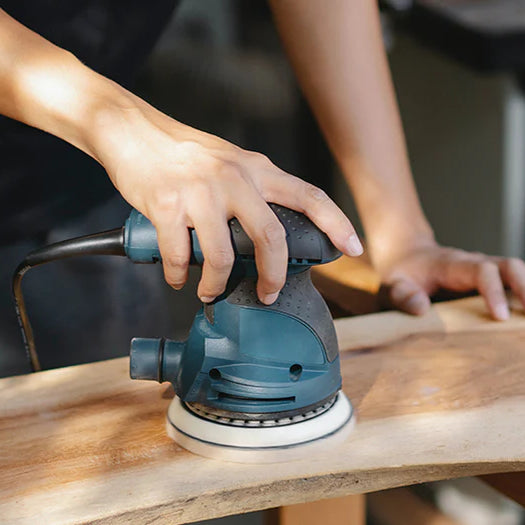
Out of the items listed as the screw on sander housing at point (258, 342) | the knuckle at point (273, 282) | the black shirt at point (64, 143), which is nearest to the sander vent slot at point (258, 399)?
the screw on sander housing at point (258, 342)

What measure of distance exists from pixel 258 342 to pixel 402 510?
1.32 m

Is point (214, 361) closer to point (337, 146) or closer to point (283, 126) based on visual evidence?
point (337, 146)

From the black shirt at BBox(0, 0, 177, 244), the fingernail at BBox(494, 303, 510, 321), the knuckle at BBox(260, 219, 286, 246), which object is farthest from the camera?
the black shirt at BBox(0, 0, 177, 244)

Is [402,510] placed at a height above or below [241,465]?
below

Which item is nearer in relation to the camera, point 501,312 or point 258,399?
point 258,399

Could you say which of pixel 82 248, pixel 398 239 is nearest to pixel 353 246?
pixel 82 248

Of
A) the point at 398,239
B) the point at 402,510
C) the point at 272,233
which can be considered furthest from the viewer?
the point at 402,510

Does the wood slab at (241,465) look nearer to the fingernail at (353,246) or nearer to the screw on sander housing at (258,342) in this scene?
the screw on sander housing at (258,342)

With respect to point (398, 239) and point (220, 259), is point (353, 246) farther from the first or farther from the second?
point (398, 239)

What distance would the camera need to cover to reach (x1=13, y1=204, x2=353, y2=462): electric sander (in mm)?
763

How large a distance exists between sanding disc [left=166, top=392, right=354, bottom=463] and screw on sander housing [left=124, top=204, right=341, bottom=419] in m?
0.02

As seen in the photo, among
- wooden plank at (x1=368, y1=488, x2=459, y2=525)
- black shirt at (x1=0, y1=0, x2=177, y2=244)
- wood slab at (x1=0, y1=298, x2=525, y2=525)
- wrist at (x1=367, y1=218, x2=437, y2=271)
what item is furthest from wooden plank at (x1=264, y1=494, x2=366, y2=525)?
wooden plank at (x1=368, y1=488, x2=459, y2=525)

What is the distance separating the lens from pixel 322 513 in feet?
3.53

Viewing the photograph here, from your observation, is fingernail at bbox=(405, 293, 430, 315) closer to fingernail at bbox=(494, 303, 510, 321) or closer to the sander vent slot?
fingernail at bbox=(494, 303, 510, 321)
